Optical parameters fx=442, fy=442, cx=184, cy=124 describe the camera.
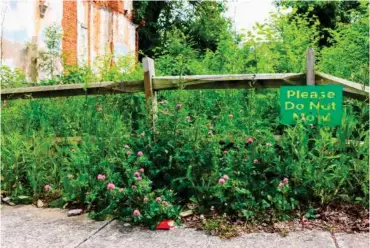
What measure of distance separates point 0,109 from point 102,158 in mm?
2150

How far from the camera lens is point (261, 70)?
5.39 meters

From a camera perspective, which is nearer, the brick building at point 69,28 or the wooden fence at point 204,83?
the wooden fence at point 204,83

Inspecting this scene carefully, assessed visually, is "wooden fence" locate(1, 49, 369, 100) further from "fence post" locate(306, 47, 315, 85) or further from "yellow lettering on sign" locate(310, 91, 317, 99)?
"yellow lettering on sign" locate(310, 91, 317, 99)

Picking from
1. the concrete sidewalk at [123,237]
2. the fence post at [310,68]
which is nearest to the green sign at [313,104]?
the fence post at [310,68]

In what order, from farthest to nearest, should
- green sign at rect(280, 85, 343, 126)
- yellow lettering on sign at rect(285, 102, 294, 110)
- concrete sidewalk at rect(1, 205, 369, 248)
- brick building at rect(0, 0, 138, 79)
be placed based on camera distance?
brick building at rect(0, 0, 138, 79)
yellow lettering on sign at rect(285, 102, 294, 110)
green sign at rect(280, 85, 343, 126)
concrete sidewalk at rect(1, 205, 369, 248)

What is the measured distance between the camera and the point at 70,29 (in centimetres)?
1342

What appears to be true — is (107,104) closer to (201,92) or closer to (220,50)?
(201,92)

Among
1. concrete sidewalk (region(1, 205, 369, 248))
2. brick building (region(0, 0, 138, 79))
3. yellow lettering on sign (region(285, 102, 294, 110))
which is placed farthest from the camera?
brick building (region(0, 0, 138, 79))

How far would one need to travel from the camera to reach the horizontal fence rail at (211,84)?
3932 millimetres

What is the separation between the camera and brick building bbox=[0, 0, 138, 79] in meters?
10.4

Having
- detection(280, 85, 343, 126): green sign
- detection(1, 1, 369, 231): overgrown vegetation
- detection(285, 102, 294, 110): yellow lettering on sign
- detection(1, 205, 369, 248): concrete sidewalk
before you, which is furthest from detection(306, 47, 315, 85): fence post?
detection(1, 205, 369, 248): concrete sidewalk

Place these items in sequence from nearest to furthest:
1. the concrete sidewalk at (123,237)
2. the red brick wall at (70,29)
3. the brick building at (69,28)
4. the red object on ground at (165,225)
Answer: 1. the concrete sidewalk at (123,237)
2. the red object on ground at (165,225)
3. the brick building at (69,28)
4. the red brick wall at (70,29)

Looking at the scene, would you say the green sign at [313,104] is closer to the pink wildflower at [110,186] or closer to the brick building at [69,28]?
the pink wildflower at [110,186]

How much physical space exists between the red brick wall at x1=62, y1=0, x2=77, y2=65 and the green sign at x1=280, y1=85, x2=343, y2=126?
10.1 metres
